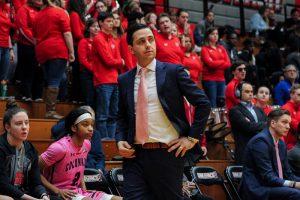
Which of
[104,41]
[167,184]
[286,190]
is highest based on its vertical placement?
[104,41]

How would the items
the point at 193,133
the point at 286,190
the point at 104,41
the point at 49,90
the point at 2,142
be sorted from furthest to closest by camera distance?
the point at 104,41 < the point at 49,90 < the point at 286,190 < the point at 2,142 < the point at 193,133

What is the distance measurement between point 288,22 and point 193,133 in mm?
11654

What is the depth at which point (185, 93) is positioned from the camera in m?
3.96

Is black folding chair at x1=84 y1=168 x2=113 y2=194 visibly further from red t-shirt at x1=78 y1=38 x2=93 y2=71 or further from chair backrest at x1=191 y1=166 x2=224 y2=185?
red t-shirt at x1=78 y1=38 x2=93 y2=71

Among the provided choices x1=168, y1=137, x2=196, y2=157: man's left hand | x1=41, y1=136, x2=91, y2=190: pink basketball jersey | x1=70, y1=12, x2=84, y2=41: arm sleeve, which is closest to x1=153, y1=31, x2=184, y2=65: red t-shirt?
x1=70, y1=12, x2=84, y2=41: arm sleeve

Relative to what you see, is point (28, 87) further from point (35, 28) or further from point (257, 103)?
point (257, 103)

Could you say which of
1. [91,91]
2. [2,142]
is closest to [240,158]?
[91,91]

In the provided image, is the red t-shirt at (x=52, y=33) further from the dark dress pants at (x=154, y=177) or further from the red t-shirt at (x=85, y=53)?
the dark dress pants at (x=154, y=177)

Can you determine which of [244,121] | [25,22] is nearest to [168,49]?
[244,121]

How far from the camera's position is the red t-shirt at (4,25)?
759 centimetres

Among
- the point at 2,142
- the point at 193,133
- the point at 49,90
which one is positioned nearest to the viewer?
the point at 193,133

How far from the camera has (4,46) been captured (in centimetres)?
757

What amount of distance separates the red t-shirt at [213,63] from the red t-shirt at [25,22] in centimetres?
281

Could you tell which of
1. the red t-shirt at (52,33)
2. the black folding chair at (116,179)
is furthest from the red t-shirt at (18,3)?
the black folding chair at (116,179)
